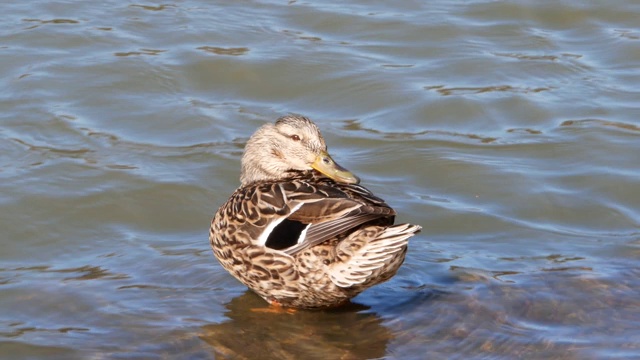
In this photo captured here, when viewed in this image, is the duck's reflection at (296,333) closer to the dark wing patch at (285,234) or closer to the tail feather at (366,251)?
the tail feather at (366,251)

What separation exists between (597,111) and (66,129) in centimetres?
456

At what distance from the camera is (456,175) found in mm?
Result: 9016

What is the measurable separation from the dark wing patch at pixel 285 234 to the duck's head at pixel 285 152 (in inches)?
33.3

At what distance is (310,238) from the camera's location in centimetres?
634

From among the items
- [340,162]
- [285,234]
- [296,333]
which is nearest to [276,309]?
[296,333]

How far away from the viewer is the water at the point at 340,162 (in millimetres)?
6777

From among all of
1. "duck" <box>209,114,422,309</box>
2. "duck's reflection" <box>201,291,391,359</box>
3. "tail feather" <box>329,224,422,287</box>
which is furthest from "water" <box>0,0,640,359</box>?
"tail feather" <box>329,224,422,287</box>

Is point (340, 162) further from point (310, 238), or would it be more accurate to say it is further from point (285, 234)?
point (310, 238)

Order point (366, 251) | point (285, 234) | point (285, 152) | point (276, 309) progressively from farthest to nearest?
point (285, 152) < point (276, 309) < point (285, 234) < point (366, 251)

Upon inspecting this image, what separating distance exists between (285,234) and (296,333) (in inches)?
25.3

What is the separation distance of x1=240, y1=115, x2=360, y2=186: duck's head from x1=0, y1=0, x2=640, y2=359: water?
0.72m

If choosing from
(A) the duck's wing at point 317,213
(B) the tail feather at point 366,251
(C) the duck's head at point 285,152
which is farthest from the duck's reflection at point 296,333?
(C) the duck's head at point 285,152

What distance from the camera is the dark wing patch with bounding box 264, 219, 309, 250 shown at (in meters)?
6.47

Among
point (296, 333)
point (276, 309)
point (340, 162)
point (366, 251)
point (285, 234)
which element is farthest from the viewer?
point (340, 162)
